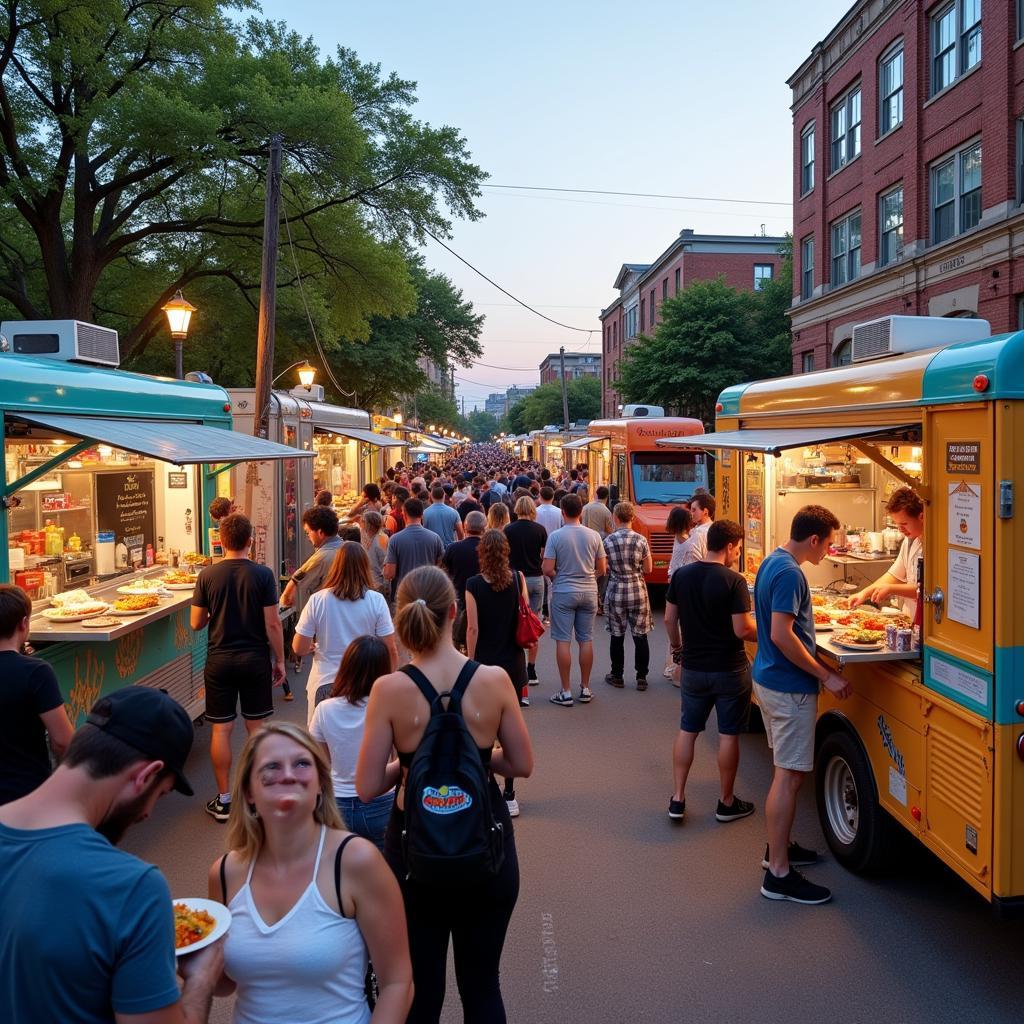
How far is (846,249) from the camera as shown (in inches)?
1045

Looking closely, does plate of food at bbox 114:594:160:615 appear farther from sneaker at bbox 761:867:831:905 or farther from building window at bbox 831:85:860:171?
building window at bbox 831:85:860:171

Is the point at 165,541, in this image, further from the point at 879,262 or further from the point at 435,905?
the point at 879,262

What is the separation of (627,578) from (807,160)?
80.4 feet

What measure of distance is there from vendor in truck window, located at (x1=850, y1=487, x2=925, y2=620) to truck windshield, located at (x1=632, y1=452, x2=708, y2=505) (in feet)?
30.1

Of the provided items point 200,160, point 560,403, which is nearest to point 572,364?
point 560,403

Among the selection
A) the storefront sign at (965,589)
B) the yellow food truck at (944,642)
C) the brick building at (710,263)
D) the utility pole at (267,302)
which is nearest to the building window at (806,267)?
the brick building at (710,263)

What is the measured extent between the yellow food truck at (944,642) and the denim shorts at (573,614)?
2.89 m

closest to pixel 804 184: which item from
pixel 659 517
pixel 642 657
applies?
pixel 659 517

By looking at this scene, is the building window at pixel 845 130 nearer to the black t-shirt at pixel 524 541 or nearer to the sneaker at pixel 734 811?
the black t-shirt at pixel 524 541

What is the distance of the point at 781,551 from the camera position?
5.42 meters

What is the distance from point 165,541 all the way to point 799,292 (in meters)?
24.3

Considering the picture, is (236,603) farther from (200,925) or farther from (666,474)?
(666,474)

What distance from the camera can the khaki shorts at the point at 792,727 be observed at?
204 inches

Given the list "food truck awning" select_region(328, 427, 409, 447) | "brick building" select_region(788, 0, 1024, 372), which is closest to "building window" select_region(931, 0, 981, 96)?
"brick building" select_region(788, 0, 1024, 372)
